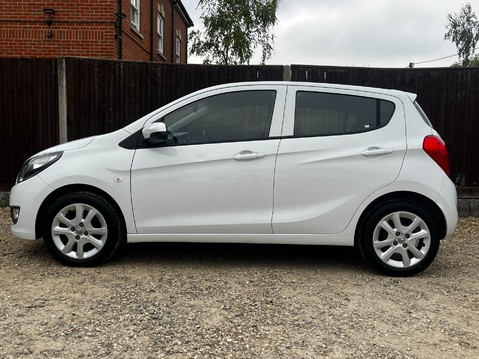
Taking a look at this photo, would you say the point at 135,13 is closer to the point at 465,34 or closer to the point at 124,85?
the point at 124,85

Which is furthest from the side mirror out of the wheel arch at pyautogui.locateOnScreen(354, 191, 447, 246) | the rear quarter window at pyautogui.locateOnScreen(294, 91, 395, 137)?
the wheel arch at pyautogui.locateOnScreen(354, 191, 447, 246)

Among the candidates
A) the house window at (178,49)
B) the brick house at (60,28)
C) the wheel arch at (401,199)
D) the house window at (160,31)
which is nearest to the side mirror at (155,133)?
the wheel arch at (401,199)

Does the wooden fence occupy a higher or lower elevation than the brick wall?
lower

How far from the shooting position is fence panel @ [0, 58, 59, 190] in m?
7.48

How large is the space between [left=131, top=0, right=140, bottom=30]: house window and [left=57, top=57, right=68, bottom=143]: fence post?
20.0 feet

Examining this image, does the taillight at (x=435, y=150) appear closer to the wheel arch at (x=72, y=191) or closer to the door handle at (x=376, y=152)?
the door handle at (x=376, y=152)

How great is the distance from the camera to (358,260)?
16.6ft

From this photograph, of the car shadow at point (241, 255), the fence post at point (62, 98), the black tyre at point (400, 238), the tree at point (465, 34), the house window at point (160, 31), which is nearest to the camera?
the black tyre at point (400, 238)

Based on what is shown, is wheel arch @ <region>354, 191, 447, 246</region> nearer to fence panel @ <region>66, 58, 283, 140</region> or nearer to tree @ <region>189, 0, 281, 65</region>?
fence panel @ <region>66, 58, 283, 140</region>

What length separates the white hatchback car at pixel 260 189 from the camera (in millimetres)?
4305

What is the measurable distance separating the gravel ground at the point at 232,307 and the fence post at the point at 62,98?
282cm

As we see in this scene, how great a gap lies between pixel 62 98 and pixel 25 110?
66 centimetres

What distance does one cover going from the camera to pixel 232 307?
11.7 feet

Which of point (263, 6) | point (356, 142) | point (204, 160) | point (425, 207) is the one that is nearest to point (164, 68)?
point (204, 160)
